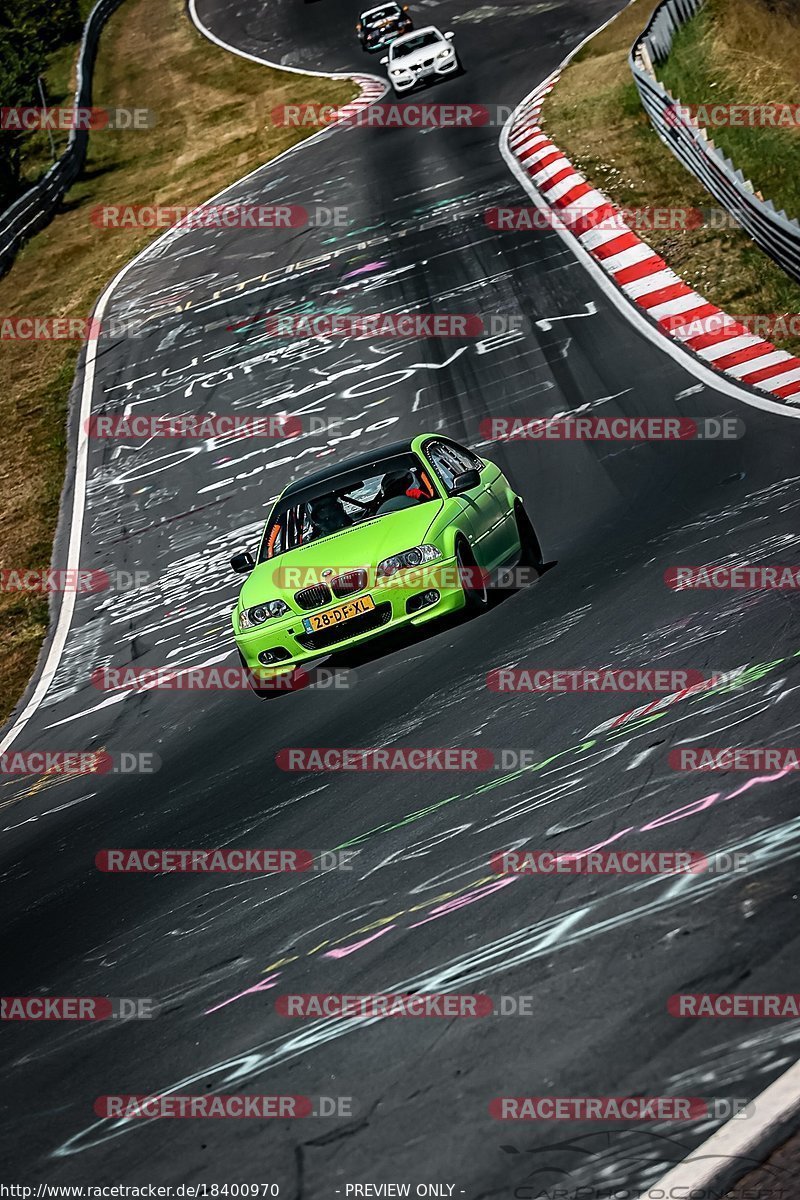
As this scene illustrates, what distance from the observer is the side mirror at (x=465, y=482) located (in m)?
10.6

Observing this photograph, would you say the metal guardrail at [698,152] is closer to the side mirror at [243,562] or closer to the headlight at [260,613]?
the side mirror at [243,562]

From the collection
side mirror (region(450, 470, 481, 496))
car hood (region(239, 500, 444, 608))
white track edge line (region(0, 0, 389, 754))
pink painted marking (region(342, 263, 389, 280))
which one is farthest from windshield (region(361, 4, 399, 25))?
car hood (region(239, 500, 444, 608))

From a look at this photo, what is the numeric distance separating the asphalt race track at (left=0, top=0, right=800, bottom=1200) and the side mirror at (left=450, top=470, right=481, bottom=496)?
84 cm

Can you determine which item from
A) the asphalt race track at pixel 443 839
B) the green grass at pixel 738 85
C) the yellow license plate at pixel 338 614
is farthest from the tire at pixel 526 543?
the green grass at pixel 738 85

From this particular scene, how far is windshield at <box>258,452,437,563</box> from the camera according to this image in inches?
429

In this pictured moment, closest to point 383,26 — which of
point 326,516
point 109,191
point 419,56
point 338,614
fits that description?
point 419,56

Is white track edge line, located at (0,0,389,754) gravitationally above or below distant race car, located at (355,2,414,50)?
below

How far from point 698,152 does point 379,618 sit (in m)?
12.8

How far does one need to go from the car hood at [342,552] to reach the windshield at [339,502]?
253 millimetres

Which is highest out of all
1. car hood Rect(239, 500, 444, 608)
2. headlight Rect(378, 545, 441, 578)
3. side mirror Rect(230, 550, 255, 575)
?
car hood Rect(239, 500, 444, 608)

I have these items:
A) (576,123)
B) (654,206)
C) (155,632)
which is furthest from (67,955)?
(576,123)

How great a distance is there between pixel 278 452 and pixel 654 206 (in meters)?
6.68

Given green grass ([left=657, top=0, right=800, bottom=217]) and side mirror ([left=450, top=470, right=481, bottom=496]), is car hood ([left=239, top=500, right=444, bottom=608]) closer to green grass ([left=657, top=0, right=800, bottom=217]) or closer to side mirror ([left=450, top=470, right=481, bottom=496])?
side mirror ([left=450, top=470, right=481, bottom=496])

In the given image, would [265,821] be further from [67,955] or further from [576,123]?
[576,123]
